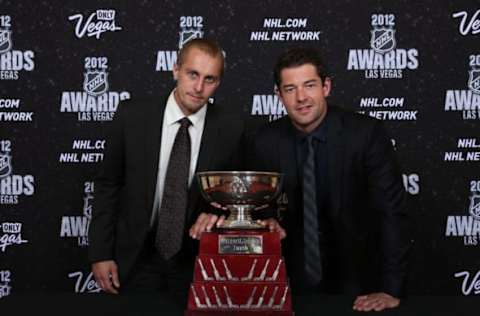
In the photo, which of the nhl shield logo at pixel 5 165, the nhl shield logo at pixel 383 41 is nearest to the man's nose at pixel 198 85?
the nhl shield logo at pixel 383 41

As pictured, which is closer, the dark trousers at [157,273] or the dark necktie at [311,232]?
the dark necktie at [311,232]

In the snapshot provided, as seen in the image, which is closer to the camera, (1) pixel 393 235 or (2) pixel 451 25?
(1) pixel 393 235

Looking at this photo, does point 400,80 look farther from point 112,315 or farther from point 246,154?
point 112,315

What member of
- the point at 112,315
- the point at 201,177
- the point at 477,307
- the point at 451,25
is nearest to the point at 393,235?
the point at 477,307

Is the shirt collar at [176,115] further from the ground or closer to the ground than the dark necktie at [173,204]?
further from the ground

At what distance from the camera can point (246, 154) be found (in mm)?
2422

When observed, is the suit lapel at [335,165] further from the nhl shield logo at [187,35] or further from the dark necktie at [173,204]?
the nhl shield logo at [187,35]

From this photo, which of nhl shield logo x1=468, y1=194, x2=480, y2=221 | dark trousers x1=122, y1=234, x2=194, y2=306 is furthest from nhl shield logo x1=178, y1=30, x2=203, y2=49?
nhl shield logo x1=468, y1=194, x2=480, y2=221

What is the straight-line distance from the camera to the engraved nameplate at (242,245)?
1.60 metres

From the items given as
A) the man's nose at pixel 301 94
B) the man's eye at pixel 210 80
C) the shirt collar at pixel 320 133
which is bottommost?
the shirt collar at pixel 320 133

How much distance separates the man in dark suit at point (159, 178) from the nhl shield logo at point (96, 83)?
988 mm

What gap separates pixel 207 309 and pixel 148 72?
1.96 m

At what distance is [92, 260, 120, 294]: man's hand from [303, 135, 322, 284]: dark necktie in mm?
683

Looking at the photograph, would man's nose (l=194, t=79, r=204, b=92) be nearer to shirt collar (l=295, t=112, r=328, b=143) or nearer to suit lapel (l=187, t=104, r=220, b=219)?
suit lapel (l=187, t=104, r=220, b=219)
